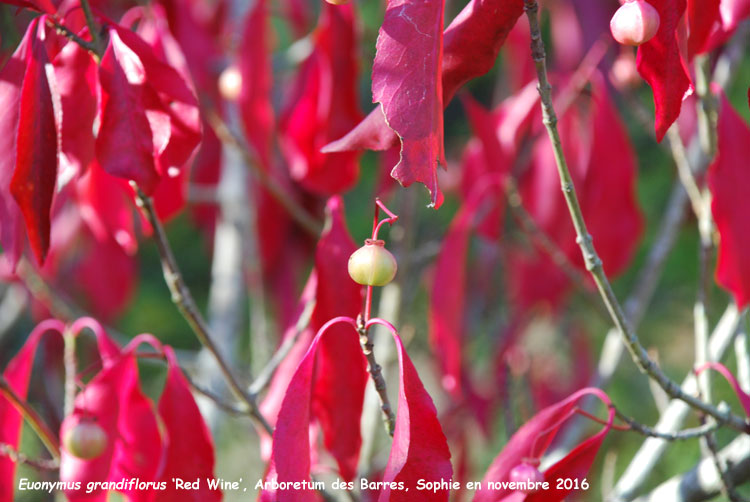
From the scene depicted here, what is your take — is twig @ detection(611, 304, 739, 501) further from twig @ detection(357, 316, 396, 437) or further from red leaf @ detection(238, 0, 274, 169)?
red leaf @ detection(238, 0, 274, 169)

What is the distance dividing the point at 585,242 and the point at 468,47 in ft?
0.52

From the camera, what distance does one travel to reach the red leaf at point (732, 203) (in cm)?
58

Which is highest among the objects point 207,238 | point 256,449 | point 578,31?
point 578,31

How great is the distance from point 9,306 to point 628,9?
Result: 1.39 metres

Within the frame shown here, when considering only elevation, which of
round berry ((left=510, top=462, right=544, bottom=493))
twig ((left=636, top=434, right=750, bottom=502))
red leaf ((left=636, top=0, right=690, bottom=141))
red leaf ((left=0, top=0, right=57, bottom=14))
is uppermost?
red leaf ((left=0, top=0, right=57, bottom=14))

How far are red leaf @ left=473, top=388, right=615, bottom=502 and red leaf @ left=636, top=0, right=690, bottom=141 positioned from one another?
0.74 feet

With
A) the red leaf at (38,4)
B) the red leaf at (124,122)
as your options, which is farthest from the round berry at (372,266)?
the red leaf at (38,4)

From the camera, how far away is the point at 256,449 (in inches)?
70.8

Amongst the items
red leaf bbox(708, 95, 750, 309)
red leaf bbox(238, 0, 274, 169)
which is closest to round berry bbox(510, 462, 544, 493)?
red leaf bbox(708, 95, 750, 309)

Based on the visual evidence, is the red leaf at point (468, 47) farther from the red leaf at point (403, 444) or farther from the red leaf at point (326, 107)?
the red leaf at point (326, 107)

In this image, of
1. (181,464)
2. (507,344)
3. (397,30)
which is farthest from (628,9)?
(507,344)

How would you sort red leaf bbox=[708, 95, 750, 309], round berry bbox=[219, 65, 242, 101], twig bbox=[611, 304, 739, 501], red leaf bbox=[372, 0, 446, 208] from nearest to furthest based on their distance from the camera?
1. red leaf bbox=[372, 0, 446, 208]
2. red leaf bbox=[708, 95, 750, 309]
3. twig bbox=[611, 304, 739, 501]
4. round berry bbox=[219, 65, 242, 101]

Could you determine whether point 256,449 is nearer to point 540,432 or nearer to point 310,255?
point 310,255

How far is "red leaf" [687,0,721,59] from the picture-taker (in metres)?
0.42
